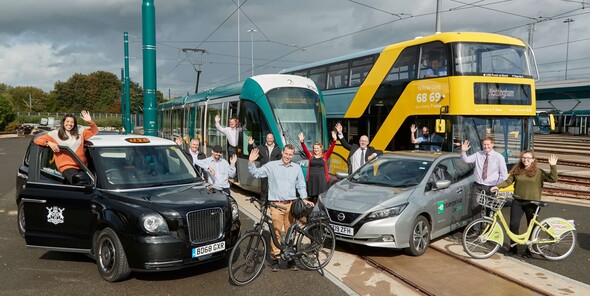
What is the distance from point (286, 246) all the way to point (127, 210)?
202 cm

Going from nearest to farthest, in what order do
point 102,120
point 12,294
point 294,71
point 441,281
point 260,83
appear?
point 12,294
point 441,281
point 260,83
point 294,71
point 102,120

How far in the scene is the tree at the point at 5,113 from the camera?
4672 cm

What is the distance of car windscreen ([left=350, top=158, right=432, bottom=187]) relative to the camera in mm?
7291

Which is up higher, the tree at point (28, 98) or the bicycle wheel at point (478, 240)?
the tree at point (28, 98)

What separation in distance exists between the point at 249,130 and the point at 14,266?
692cm

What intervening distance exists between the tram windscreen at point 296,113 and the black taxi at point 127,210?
487 cm

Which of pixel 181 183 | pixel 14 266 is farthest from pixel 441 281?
pixel 14 266

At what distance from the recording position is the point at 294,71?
58.3ft

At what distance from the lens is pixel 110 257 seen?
5.23 m

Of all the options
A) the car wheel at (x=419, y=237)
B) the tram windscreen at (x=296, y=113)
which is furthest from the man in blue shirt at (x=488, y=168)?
the tram windscreen at (x=296, y=113)

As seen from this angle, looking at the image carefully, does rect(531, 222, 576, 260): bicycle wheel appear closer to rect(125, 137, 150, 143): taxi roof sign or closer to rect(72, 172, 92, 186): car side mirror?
rect(125, 137, 150, 143): taxi roof sign

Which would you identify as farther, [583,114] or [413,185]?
[583,114]

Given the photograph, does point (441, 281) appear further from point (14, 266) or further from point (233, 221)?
point (14, 266)

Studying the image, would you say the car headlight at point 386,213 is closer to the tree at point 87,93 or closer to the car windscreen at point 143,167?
the car windscreen at point 143,167
